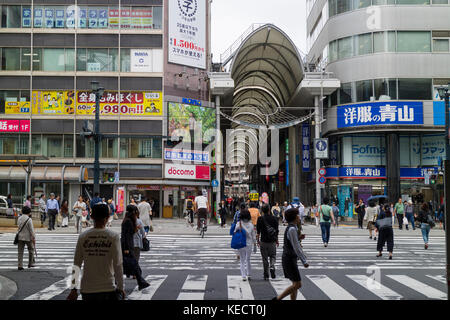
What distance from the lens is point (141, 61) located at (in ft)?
137

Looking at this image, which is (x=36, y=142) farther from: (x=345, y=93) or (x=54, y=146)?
(x=345, y=93)

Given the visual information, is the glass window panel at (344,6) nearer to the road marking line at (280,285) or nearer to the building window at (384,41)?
the building window at (384,41)

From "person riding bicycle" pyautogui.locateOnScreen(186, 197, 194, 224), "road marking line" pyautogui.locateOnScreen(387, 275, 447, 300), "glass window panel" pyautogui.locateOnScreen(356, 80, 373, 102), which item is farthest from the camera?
"glass window panel" pyautogui.locateOnScreen(356, 80, 373, 102)

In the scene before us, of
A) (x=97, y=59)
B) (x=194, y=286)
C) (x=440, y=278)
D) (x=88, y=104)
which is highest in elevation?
(x=97, y=59)

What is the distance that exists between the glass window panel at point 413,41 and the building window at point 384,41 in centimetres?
47

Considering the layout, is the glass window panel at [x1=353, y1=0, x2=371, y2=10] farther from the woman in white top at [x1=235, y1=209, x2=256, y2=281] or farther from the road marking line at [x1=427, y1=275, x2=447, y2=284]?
the woman in white top at [x1=235, y1=209, x2=256, y2=281]

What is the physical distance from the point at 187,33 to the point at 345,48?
43.6ft

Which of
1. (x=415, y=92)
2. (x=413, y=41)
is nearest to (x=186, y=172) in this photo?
(x=415, y=92)

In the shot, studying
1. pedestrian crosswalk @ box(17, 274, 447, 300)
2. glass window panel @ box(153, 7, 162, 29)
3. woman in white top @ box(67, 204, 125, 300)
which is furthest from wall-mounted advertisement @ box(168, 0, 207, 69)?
woman in white top @ box(67, 204, 125, 300)

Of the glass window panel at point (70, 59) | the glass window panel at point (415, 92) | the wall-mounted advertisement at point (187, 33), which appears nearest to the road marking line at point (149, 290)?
the glass window panel at point (415, 92)

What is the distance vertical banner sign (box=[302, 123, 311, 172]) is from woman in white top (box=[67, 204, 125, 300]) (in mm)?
42134

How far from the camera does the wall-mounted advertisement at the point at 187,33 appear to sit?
138 feet

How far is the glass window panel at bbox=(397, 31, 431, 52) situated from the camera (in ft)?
128
